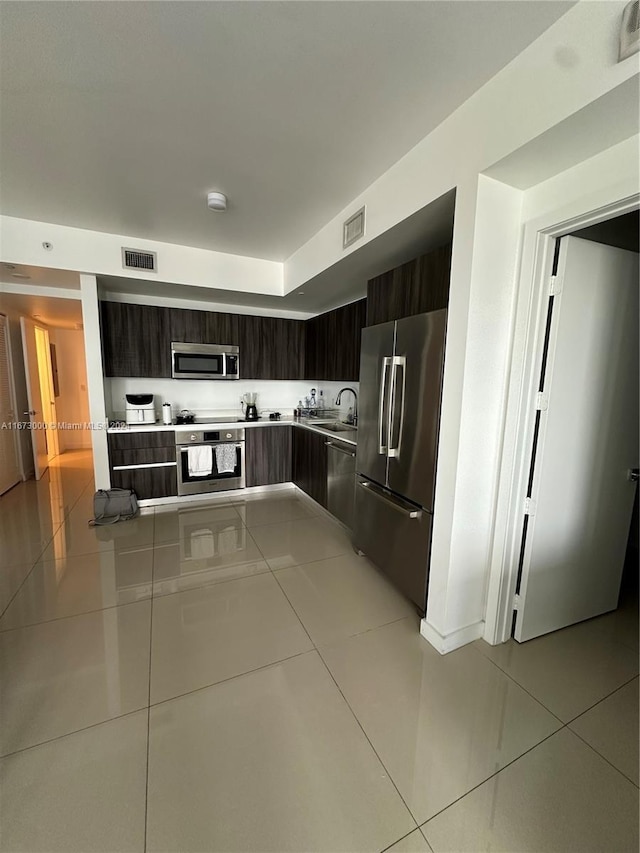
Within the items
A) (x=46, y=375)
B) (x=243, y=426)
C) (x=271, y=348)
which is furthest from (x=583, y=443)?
(x=46, y=375)

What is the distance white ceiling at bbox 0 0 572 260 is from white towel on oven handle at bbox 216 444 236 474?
98.0 inches

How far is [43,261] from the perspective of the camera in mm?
3021

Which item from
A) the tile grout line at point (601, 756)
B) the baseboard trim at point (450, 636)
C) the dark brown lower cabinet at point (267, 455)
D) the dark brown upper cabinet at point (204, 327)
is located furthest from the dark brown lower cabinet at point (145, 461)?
the tile grout line at point (601, 756)

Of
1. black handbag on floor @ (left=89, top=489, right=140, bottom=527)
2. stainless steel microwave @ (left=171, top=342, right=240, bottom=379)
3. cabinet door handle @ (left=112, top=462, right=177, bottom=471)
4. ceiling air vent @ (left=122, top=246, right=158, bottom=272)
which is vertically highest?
ceiling air vent @ (left=122, top=246, right=158, bottom=272)

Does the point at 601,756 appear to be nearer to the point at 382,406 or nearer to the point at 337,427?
the point at 382,406

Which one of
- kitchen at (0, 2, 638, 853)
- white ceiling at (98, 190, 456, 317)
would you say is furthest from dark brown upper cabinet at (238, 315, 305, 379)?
kitchen at (0, 2, 638, 853)

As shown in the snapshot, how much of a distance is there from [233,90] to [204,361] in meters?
2.86

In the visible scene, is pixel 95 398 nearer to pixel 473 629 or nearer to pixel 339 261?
pixel 339 261

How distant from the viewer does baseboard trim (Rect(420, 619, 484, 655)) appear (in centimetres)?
191

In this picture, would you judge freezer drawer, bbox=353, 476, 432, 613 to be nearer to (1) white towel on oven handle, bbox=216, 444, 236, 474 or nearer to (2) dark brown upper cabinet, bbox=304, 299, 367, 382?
(2) dark brown upper cabinet, bbox=304, 299, 367, 382

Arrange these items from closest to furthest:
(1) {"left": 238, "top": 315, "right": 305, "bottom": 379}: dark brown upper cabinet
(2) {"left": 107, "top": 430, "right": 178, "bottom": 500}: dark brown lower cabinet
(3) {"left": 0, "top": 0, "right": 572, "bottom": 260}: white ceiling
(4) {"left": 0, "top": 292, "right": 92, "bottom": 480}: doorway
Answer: (3) {"left": 0, "top": 0, "right": 572, "bottom": 260}: white ceiling → (2) {"left": 107, "top": 430, "right": 178, "bottom": 500}: dark brown lower cabinet → (1) {"left": 238, "top": 315, "right": 305, "bottom": 379}: dark brown upper cabinet → (4) {"left": 0, "top": 292, "right": 92, "bottom": 480}: doorway

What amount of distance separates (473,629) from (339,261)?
2.75 metres

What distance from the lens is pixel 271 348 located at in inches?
179

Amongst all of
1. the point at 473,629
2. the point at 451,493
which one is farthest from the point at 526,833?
the point at 451,493
